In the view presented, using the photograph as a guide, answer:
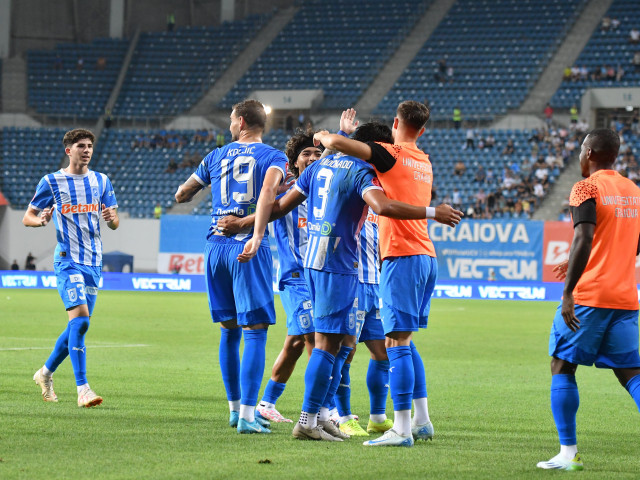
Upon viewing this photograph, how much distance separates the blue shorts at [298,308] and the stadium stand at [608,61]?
1345 inches

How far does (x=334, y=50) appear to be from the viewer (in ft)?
156

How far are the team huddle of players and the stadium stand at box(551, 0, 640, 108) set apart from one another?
34.2 metres

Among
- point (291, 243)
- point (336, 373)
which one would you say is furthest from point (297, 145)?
point (336, 373)

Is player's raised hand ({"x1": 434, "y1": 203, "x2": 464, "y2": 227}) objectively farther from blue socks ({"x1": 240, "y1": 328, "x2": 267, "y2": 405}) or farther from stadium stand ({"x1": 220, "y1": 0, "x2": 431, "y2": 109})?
stadium stand ({"x1": 220, "y1": 0, "x2": 431, "y2": 109})

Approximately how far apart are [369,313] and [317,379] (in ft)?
4.16

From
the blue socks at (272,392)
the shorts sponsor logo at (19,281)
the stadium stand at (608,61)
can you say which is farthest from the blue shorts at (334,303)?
the stadium stand at (608,61)

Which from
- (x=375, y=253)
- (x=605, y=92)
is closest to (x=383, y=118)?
(x=605, y=92)

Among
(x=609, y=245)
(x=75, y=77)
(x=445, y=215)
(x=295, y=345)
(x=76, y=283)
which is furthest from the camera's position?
(x=75, y=77)

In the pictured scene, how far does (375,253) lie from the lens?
8070mm

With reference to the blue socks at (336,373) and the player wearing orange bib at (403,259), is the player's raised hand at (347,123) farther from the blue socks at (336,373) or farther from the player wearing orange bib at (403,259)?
the blue socks at (336,373)

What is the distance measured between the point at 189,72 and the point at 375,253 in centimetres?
4231

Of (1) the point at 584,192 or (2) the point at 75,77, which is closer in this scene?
(1) the point at 584,192

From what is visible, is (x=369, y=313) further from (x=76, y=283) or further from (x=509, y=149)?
(x=509, y=149)

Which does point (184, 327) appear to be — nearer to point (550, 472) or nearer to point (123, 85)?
point (550, 472)
